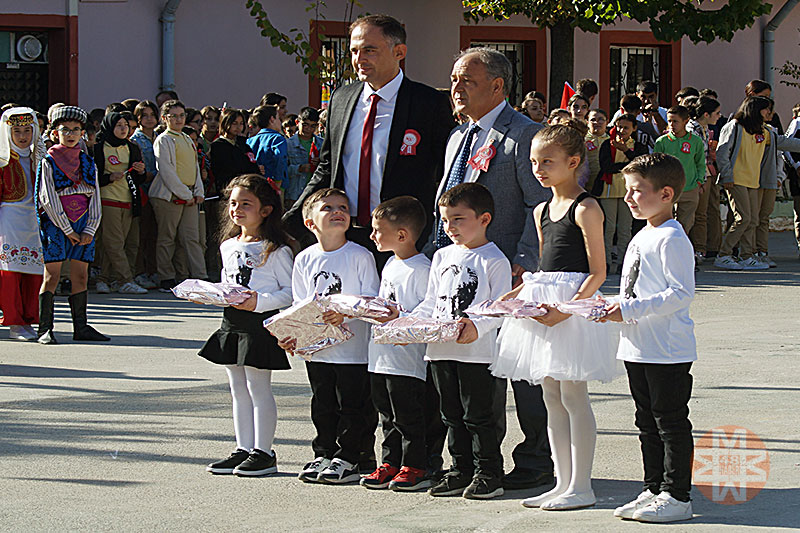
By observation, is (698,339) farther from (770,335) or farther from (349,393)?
(349,393)

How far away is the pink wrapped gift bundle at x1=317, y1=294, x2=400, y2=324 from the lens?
557 centimetres

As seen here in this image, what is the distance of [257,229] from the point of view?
6180mm

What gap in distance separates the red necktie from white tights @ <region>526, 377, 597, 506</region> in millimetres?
1352

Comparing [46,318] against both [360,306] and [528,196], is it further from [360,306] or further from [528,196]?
[528,196]

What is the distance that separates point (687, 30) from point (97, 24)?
9.09m

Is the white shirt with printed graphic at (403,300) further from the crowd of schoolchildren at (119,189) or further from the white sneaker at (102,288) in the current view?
the white sneaker at (102,288)

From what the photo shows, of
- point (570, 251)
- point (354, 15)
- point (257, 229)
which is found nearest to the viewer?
point (570, 251)

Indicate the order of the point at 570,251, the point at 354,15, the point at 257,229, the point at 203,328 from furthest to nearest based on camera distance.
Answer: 1. the point at 354,15
2. the point at 203,328
3. the point at 257,229
4. the point at 570,251

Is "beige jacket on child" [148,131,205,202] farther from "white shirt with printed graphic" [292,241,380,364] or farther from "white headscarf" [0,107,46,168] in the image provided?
"white shirt with printed graphic" [292,241,380,364]

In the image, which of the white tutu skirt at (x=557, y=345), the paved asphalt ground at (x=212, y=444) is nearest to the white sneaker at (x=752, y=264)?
the paved asphalt ground at (x=212, y=444)

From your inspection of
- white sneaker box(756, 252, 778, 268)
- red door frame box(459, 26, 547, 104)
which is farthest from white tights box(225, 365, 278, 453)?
red door frame box(459, 26, 547, 104)

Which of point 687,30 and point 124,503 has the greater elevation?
point 687,30

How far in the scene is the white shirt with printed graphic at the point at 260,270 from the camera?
20.0 feet

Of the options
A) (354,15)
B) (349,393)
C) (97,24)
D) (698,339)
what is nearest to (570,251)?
(349,393)
